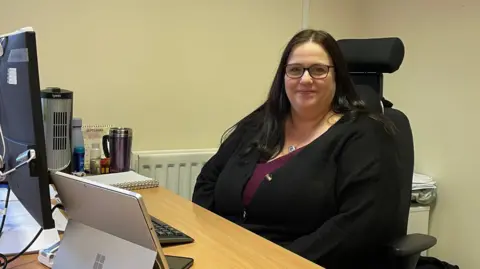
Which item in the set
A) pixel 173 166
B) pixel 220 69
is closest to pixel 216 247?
pixel 173 166

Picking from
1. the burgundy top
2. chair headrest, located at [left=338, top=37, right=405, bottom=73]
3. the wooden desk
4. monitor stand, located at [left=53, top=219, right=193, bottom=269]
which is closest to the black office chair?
chair headrest, located at [left=338, top=37, right=405, bottom=73]

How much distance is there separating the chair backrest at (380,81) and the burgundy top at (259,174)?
37 cm

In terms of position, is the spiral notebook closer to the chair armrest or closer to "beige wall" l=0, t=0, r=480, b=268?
"beige wall" l=0, t=0, r=480, b=268

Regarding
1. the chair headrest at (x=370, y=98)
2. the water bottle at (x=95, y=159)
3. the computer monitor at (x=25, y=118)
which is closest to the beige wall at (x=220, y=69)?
the water bottle at (x=95, y=159)

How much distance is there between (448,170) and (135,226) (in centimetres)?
220

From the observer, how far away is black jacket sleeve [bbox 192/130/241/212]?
6.55 ft

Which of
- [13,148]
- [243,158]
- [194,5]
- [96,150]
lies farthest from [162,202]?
[194,5]

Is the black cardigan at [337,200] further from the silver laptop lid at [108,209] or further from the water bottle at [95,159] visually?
the silver laptop lid at [108,209]

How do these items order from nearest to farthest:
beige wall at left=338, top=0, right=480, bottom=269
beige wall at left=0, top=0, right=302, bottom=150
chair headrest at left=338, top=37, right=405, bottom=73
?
chair headrest at left=338, top=37, right=405, bottom=73 → beige wall at left=0, top=0, right=302, bottom=150 → beige wall at left=338, top=0, right=480, bottom=269

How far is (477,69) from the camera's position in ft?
8.39

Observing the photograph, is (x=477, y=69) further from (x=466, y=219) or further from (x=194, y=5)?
(x=194, y=5)

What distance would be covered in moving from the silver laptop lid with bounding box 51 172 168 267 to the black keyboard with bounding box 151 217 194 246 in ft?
0.94

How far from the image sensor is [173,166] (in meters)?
2.69

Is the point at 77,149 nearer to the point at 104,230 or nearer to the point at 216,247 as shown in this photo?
the point at 216,247
